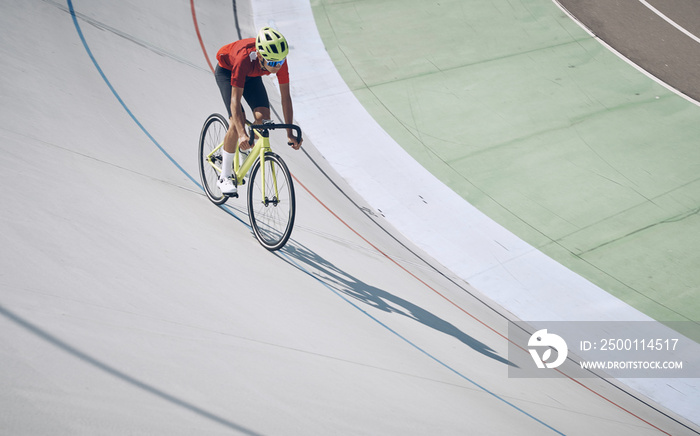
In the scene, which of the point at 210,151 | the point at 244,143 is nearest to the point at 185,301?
the point at 244,143

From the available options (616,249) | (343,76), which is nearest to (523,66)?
(343,76)

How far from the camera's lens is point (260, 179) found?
3.86 meters

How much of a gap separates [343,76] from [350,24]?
1615mm

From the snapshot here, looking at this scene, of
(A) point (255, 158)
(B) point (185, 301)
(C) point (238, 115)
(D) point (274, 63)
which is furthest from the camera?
(A) point (255, 158)

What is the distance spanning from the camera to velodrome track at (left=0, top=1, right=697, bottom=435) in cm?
206

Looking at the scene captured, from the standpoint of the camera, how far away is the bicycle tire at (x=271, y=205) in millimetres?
3662

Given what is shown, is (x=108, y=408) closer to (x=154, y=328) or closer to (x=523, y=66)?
(x=154, y=328)

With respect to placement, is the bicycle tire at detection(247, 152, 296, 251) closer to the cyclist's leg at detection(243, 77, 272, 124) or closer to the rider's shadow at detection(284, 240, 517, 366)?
the rider's shadow at detection(284, 240, 517, 366)

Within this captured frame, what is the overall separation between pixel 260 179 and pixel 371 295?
1216mm

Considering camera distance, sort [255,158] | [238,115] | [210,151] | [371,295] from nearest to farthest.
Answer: [238,115]
[255,158]
[371,295]
[210,151]

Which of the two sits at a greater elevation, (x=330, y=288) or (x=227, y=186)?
(x=227, y=186)

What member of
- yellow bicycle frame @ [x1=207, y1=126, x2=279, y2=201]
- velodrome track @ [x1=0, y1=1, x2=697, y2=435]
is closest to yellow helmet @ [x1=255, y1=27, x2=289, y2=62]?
yellow bicycle frame @ [x1=207, y1=126, x2=279, y2=201]

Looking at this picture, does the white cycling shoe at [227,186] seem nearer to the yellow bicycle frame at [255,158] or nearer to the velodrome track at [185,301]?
the yellow bicycle frame at [255,158]

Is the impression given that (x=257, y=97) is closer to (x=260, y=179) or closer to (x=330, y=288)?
(x=260, y=179)
